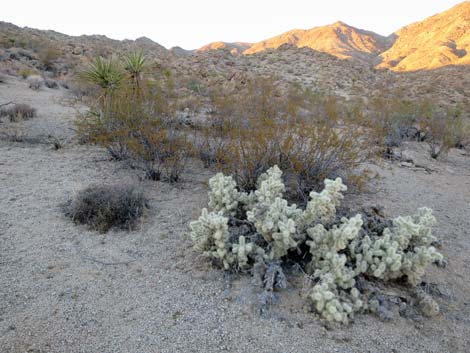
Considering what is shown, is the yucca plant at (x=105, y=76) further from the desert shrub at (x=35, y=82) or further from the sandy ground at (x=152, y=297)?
the desert shrub at (x=35, y=82)

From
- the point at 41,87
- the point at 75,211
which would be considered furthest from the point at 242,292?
the point at 41,87

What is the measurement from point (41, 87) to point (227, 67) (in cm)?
1450

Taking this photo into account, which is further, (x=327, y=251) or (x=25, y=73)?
(x=25, y=73)

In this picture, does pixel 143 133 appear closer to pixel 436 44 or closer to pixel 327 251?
pixel 327 251

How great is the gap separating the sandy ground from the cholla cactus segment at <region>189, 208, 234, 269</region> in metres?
0.21

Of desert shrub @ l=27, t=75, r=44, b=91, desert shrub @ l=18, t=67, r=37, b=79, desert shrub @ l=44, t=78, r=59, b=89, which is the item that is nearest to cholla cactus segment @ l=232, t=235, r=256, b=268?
desert shrub @ l=27, t=75, r=44, b=91

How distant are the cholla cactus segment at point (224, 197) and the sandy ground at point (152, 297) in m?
0.59

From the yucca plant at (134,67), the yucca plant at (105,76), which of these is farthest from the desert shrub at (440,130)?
the yucca plant at (105,76)

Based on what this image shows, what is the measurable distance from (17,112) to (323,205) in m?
8.93

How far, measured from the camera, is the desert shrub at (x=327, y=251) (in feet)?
10.2

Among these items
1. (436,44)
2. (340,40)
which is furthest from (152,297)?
(340,40)

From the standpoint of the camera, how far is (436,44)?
129ft

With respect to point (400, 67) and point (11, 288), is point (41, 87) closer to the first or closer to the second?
point (11, 288)

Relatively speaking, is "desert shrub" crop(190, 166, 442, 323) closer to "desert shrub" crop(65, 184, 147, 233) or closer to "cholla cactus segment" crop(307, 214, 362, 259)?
"cholla cactus segment" crop(307, 214, 362, 259)
